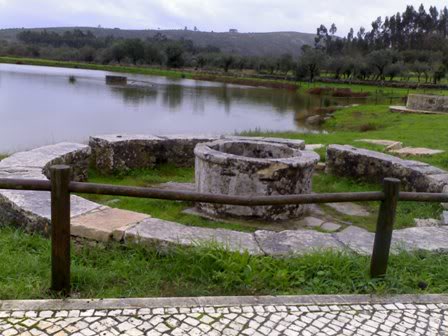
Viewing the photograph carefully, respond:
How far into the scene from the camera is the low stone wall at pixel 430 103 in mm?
24031

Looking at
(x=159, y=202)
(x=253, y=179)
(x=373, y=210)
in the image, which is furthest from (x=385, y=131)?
(x=159, y=202)

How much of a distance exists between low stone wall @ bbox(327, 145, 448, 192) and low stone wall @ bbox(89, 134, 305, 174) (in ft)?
2.64

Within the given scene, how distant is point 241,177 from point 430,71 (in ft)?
197

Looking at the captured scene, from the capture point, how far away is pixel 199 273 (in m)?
3.64

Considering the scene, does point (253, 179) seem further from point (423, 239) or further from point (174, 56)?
point (174, 56)

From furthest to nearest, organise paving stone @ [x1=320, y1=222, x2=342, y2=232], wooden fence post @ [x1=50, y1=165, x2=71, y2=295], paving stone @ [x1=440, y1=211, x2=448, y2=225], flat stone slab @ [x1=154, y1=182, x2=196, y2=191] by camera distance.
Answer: flat stone slab @ [x1=154, y1=182, x2=196, y2=191], paving stone @ [x1=320, y1=222, x2=342, y2=232], paving stone @ [x1=440, y1=211, x2=448, y2=225], wooden fence post @ [x1=50, y1=165, x2=71, y2=295]

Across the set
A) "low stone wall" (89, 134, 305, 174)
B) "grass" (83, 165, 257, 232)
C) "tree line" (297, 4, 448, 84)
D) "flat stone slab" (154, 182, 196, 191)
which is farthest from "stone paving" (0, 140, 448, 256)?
"tree line" (297, 4, 448, 84)

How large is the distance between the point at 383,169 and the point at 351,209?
135 cm

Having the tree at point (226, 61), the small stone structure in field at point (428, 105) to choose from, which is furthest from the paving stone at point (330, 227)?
the tree at point (226, 61)

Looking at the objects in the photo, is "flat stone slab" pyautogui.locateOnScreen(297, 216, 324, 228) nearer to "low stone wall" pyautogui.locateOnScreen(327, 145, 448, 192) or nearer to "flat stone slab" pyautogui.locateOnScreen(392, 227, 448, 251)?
"flat stone slab" pyautogui.locateOnScreen(392, 227, 448, 251)

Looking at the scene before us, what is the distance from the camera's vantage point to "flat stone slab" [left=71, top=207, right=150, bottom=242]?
407cm

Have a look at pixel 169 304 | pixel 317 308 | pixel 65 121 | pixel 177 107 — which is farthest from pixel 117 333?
pixel 177 107

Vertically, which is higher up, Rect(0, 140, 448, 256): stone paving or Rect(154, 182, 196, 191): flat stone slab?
Rect(0, 140, 448, 256): stone paving

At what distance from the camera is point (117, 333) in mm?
2662
